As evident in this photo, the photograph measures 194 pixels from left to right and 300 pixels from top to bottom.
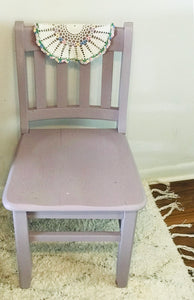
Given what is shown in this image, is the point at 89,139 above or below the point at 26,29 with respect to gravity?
below

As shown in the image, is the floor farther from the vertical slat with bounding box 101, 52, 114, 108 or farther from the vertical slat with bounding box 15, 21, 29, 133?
the vertical slat with bounding box 15, 21, 29, 133

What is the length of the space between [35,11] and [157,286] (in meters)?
1.04

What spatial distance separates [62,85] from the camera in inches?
52.4

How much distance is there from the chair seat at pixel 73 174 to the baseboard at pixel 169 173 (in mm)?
480

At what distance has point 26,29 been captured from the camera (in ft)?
4.03

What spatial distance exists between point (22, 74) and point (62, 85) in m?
0.15

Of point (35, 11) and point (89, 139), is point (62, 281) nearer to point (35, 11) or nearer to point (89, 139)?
point (89, 139)

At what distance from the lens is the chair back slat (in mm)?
1305

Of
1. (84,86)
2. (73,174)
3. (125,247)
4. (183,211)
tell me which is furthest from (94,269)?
(84,86)

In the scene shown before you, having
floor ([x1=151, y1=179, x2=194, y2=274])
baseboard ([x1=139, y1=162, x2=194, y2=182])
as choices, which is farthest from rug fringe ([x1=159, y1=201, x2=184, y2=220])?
baseboard ([x1=139, y1=162, x2=194, y2=182])

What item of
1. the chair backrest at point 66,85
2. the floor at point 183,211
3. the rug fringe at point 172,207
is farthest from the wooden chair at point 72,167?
the rug fringe at point 172,207

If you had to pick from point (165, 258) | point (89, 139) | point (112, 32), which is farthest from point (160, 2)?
point (165, 258)

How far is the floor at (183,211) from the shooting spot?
146 cm

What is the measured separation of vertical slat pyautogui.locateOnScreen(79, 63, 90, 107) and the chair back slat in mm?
56
